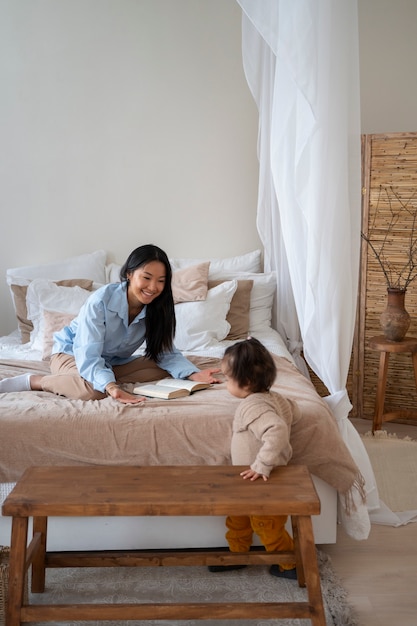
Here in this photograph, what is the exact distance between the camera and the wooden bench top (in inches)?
79.1

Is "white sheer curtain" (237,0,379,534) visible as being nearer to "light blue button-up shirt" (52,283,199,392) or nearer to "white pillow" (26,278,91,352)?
"light blue button-up shirt" (52,283,199,392)

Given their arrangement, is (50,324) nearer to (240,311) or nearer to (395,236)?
(240,311)

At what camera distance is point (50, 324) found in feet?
12.3

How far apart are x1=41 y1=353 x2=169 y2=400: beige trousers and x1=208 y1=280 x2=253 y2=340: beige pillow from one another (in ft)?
3.34

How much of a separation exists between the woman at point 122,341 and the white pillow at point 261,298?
3.76 ft

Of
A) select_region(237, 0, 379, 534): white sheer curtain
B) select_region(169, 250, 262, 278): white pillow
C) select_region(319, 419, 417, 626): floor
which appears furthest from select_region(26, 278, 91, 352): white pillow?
select_region(319, 419, 417, 626): floor

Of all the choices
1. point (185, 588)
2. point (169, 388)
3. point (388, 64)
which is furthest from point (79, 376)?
point (388, 64)

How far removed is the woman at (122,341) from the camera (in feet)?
9.41

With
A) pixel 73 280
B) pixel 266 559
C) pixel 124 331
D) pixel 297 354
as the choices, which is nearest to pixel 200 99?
pixel 73 280

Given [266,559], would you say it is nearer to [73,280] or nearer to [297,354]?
[297,354]

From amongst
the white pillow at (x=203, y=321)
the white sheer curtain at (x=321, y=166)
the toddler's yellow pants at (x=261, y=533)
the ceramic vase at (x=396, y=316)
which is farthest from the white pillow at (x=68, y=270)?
the toddler's yellow pants at (x=261, y=533)

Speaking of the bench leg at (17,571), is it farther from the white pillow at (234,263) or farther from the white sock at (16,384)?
the white pillow at (234,263)

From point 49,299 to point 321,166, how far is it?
2031 mm

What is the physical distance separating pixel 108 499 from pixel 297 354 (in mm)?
2303
